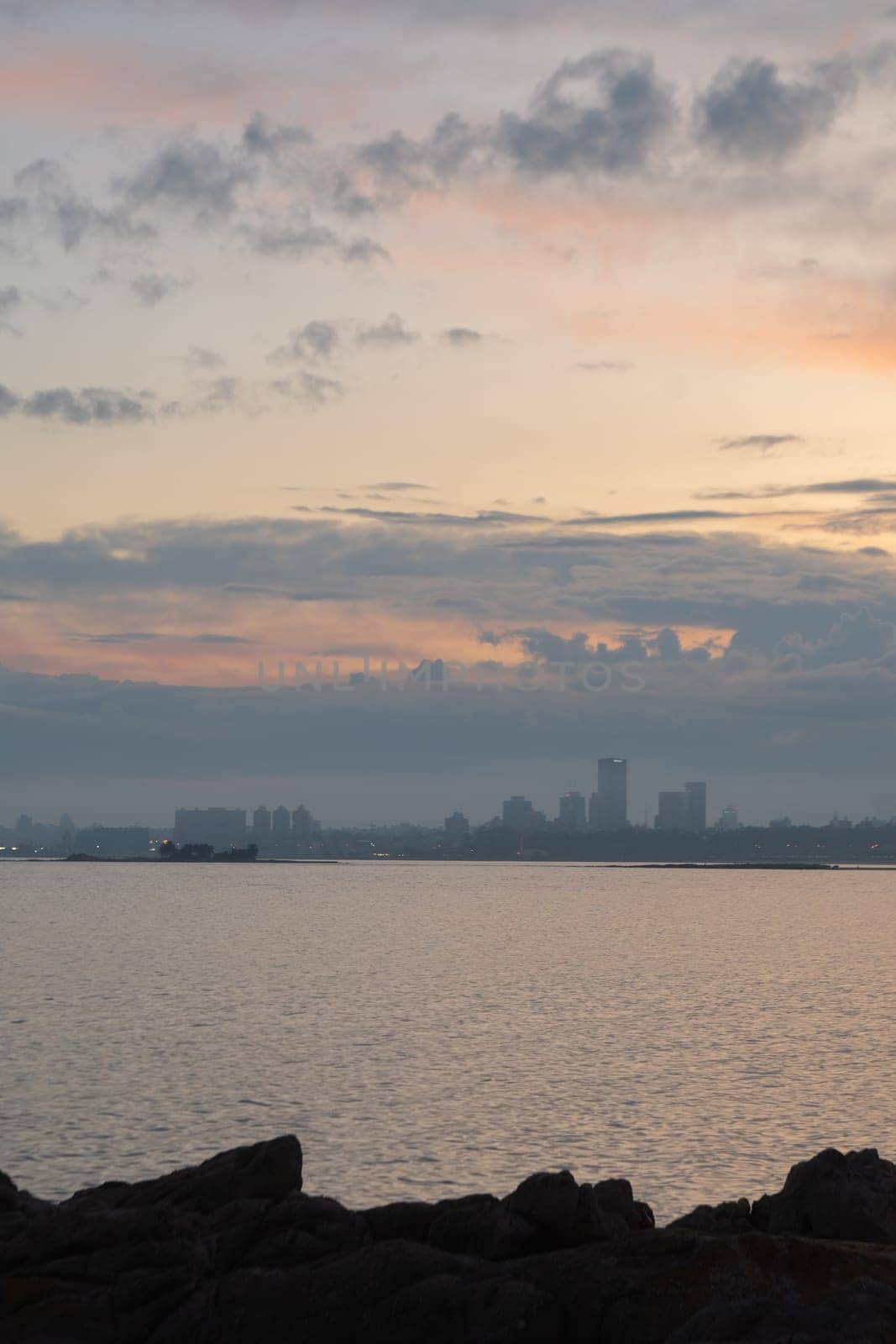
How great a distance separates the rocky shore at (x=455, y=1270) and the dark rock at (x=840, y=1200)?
1.0 inches

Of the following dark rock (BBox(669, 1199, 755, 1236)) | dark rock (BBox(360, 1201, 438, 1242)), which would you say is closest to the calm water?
dark rock (BBox(669, 1199, 755, 1236))

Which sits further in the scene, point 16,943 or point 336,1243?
point 16,943

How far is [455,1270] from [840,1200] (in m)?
6.10

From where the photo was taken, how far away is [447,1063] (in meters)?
49.7

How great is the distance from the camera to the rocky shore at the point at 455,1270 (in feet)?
56.5

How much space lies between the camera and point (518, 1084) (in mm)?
44656

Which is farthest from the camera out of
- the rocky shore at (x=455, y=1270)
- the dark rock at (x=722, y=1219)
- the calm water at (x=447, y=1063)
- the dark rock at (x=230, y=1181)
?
the calm water at (x=447, y=1063)

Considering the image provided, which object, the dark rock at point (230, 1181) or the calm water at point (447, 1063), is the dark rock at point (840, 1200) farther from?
the calm water at point (447, 1063)

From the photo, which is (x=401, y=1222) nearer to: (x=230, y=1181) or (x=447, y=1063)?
(x=230, y=1181)

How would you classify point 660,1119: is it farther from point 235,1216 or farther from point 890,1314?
point 890,1314

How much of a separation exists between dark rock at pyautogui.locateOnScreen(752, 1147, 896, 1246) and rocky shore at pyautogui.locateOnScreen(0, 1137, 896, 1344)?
0.03 m

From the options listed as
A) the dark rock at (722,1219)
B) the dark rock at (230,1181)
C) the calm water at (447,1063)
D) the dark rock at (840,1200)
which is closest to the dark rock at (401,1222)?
the dark rock at (230,1181)

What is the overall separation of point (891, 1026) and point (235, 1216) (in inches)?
1849

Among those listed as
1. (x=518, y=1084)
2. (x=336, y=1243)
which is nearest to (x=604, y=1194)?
(x=336, y=1243)
